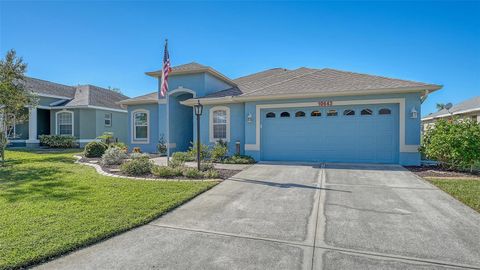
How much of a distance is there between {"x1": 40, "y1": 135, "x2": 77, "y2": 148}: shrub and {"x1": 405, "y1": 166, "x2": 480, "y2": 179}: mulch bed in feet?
76.1

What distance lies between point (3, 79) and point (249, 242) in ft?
47.4

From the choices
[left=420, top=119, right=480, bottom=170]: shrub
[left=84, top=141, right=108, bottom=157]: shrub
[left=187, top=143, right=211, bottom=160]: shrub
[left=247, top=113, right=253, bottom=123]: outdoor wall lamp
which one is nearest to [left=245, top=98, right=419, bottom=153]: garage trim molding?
[left=247, top=113, right=253, bottom=123]: outdoor wall lamp

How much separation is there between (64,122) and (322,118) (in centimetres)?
2146

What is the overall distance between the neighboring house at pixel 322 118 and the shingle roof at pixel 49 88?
14.8 meters

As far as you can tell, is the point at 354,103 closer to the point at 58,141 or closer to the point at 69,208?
the point at 69,208

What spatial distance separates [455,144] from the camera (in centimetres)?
861

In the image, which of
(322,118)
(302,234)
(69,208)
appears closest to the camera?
(302,234)

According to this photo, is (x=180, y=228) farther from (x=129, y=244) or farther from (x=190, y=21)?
(x=190, y=21)

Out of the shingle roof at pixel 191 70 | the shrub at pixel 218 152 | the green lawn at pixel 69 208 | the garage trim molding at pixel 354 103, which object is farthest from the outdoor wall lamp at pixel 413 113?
the shingle roof at pixel 191 70

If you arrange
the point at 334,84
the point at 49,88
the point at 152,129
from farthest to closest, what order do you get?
the point at 49,88 → the point at 152,129 → the point at 334,84

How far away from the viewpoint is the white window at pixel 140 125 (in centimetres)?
1630

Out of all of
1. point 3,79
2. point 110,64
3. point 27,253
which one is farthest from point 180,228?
point 110,64

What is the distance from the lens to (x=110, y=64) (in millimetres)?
17469

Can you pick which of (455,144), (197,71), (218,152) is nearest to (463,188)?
(455,144)
